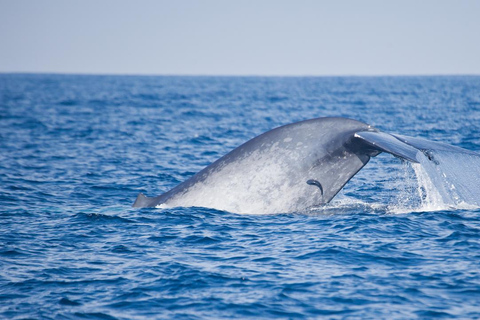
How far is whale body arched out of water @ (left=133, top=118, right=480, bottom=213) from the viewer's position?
9.79 metres

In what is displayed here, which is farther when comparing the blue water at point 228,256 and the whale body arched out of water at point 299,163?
the whale body arched out of water at point 299,163

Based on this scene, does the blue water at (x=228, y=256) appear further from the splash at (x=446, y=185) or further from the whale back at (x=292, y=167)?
the whale back at (x=292, y=167)

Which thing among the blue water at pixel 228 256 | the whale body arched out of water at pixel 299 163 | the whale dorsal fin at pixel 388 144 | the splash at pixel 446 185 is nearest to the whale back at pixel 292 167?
A: the whale body arched out of water at pixel 299 163

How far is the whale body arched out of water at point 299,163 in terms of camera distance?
9789 mm

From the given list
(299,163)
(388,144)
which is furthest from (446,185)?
(299,163)

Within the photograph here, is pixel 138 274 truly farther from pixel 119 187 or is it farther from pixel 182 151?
pixel 182 151

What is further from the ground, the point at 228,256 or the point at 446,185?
the point at 446,185

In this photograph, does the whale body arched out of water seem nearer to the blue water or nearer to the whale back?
the whale back

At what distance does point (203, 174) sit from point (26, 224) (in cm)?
391

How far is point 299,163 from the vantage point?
982cm

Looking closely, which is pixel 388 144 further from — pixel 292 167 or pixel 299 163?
pixel 292 167

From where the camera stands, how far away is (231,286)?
8734 millimetres

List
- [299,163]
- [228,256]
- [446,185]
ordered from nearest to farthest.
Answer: [299,163] < [228,256] < [446,185]

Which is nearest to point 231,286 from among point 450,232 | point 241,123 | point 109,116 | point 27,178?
point 450,232
